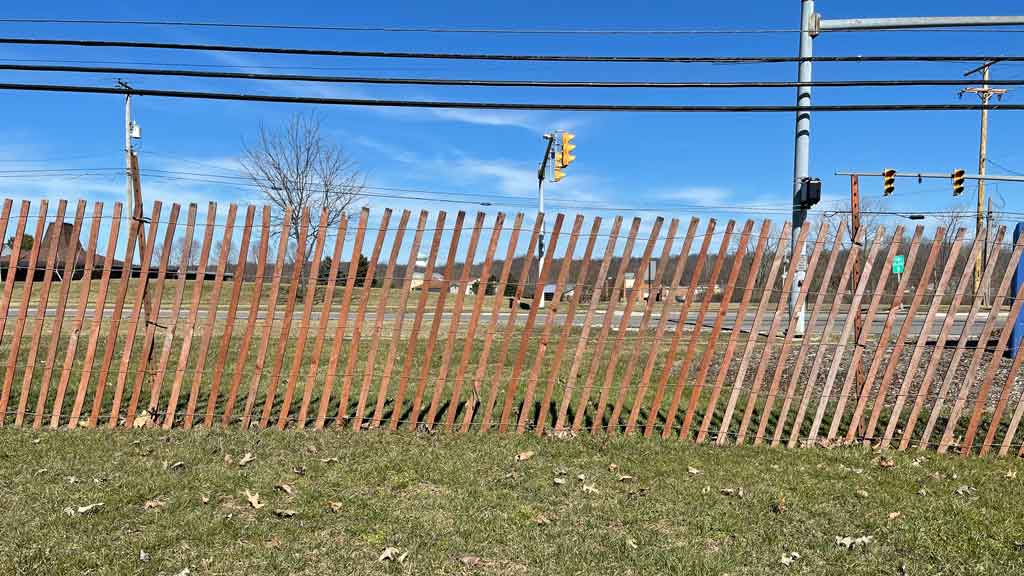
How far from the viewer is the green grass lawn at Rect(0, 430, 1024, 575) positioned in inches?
130

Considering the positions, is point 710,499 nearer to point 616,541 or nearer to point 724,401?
point 616,541

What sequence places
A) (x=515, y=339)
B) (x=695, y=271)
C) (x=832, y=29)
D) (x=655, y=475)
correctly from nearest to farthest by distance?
(x=655, y=475)
(x=695, y=271)
(x=832, y=29)
(x=515, y=339)

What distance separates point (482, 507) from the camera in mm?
3986

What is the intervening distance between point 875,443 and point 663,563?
3.03 m

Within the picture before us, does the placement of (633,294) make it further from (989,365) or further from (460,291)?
(989,365)

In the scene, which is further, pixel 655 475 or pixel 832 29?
pixel 832 29

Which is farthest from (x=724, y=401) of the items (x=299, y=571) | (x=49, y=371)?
(x=49, y=371)

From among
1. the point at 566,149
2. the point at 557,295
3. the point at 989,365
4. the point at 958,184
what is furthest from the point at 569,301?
the point at 958,184

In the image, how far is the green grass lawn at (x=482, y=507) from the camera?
3314 millimetres

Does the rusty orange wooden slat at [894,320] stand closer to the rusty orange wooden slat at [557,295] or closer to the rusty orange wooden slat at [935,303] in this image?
the rusty orange wooden slat at [935,303]

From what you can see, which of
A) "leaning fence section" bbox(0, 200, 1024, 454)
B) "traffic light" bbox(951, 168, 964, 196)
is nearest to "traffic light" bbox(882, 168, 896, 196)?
"traffic light" bbox(951, 168, 964, 196)

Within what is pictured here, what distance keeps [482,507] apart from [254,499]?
1355 millimetres

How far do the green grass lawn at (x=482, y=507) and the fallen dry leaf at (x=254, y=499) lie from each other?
26 mm

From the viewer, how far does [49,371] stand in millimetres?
5219
